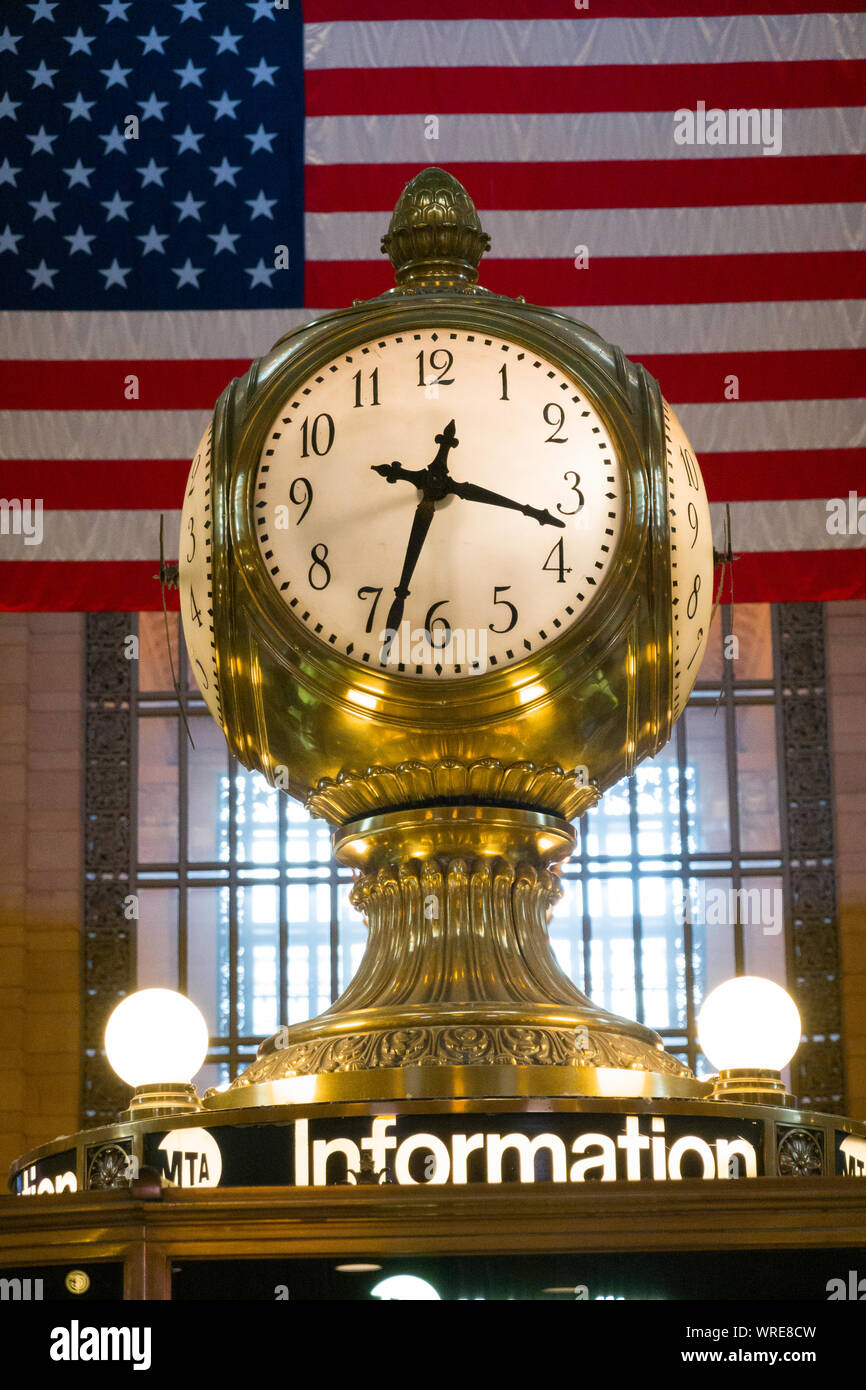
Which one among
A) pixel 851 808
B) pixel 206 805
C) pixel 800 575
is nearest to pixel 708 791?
pixel 851 808

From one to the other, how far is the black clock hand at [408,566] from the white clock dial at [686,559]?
0.59 feet

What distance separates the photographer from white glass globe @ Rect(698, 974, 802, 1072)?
5.25ft

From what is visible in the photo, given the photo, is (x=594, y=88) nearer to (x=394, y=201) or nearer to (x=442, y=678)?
(x=394, y=201)

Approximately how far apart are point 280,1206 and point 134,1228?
0.07 m

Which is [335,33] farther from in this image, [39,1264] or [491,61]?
[39,1264]

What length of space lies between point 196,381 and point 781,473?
1.49m

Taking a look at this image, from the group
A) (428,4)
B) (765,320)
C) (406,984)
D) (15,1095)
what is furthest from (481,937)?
(15,1095)

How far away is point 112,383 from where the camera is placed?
5.28 metres

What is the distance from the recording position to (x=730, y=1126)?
1.24 meters

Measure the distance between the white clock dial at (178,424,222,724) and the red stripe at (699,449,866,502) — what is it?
11.9ft

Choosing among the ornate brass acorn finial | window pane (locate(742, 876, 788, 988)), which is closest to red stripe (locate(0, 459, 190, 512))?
the ornate brass acorn finial

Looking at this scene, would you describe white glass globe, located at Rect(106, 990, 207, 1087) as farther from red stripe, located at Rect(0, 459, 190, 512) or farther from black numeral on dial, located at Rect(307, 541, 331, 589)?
red stripe, located at Rect(0, 459, 190, 512)

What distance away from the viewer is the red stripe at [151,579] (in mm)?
4938

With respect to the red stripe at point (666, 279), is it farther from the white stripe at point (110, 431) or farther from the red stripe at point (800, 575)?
the white stripe at point (110, 431)
